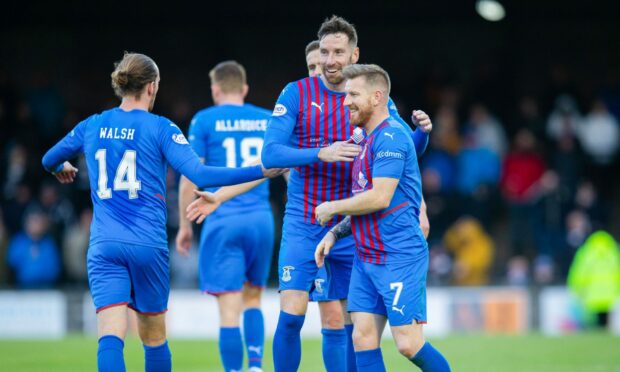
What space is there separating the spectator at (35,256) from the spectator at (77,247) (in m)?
0.30

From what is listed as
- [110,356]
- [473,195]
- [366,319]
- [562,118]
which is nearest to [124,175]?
[110,356]

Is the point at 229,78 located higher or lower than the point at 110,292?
higher

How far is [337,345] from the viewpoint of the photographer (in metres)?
7.68

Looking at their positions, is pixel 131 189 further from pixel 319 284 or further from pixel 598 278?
pixel 598 278

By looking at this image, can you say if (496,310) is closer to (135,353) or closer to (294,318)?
(135,353)

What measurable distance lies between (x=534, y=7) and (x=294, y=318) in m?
14.5

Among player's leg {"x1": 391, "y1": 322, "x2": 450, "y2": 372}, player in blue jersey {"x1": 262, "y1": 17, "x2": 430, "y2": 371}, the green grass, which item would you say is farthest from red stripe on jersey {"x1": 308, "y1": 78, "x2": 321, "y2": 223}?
the green grass

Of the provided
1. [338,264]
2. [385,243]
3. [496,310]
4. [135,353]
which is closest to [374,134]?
[385,243]

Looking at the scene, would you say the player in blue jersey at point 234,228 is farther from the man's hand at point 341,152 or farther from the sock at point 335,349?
the man's hand at point 341,152

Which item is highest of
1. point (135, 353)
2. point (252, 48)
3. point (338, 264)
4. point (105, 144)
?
point (252, 48)

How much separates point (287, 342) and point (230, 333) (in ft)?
4.27

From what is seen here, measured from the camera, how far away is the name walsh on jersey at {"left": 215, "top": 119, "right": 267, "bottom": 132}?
9117mm

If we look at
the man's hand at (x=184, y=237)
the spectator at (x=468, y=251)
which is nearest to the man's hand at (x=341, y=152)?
the man's hand at (x=184, y=237)

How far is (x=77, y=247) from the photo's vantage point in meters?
18.0
